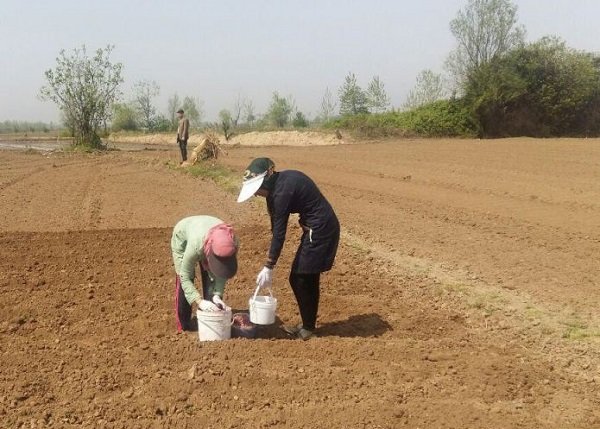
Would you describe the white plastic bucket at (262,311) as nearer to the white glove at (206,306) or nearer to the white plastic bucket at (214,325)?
the white plastic bucket at (214,325)

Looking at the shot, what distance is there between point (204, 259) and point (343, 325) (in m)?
1.66

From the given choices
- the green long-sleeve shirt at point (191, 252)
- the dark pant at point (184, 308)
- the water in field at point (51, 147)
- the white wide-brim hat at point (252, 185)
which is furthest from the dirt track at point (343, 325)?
the water in field at point (51, 147)

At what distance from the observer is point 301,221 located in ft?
15.4

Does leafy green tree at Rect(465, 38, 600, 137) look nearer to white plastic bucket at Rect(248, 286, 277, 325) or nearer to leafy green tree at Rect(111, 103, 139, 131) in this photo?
white plastic bucket at Rect(248, 286, 277, 325)

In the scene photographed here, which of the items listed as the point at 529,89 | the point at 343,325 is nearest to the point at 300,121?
the point at 529,89

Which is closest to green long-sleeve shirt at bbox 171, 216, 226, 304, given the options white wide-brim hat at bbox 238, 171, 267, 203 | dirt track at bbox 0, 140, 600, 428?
white wide-brim hat at bbox 238, 171, 267, 203

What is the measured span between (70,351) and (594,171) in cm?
1428

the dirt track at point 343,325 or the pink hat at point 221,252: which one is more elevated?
the pink hat at point 221,252

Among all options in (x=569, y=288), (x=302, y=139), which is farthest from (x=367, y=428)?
(x=302, y=139)

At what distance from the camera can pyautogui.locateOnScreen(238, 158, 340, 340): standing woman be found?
14.7 ft

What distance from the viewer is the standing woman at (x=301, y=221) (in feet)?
14.7

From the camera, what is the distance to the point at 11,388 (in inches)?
151

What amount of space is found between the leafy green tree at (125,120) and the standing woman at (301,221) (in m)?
59.5

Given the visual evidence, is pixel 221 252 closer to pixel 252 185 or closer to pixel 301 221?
pixel 252 185
